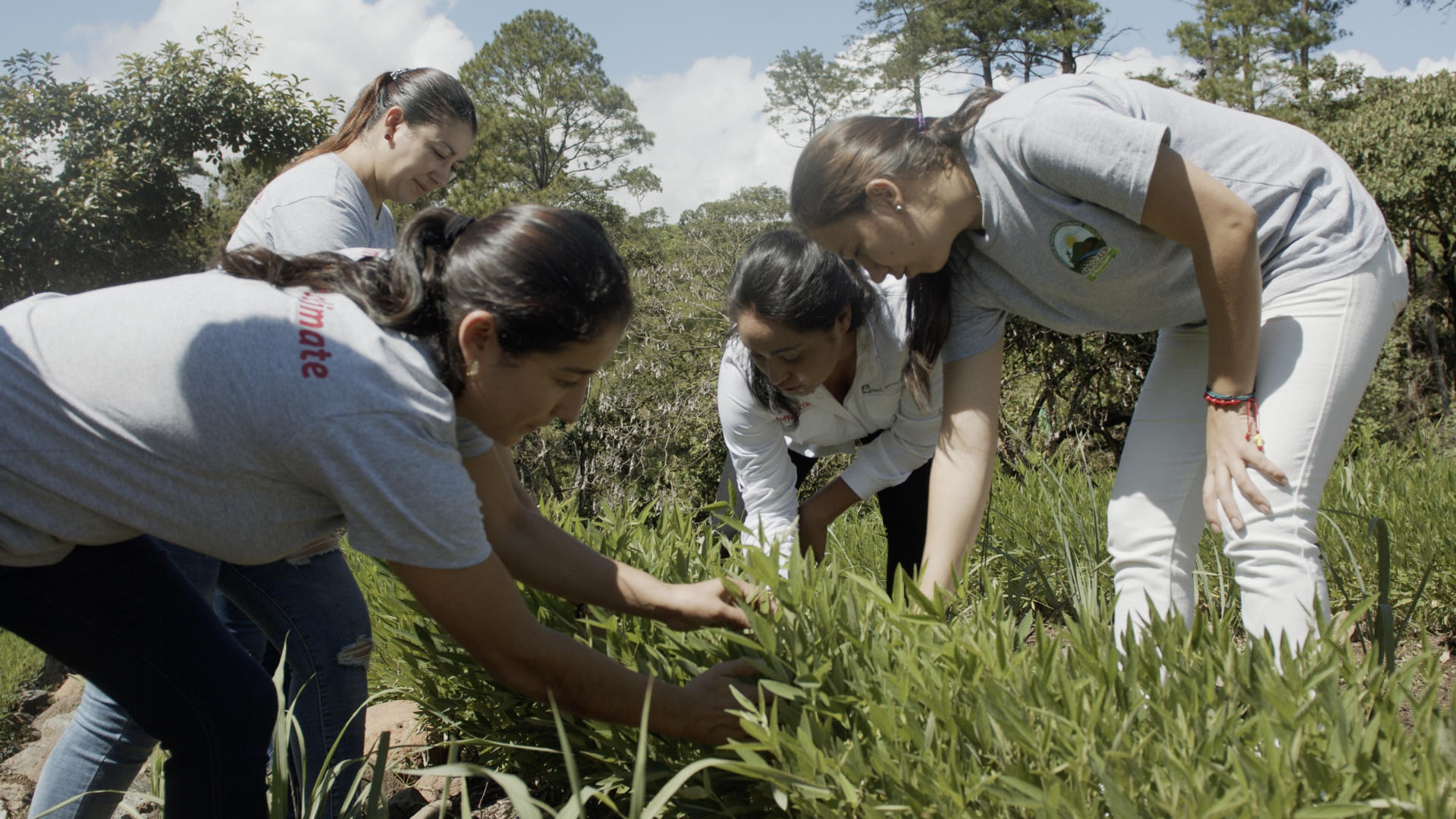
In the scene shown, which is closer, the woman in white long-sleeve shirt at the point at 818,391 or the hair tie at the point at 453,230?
the hair tie at the point at 453,230

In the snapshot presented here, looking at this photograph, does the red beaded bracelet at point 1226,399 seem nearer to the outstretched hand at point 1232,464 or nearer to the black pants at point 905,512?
the outstretched hand at point 1232,464

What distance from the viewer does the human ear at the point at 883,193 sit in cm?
183

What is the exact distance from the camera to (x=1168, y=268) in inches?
68.9

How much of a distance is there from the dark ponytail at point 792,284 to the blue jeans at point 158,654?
1.33 meters

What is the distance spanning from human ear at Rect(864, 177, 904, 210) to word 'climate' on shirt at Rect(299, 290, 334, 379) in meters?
1.03

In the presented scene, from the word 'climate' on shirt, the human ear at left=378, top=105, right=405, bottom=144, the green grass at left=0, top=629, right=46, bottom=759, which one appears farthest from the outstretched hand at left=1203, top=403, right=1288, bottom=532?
the green grass at left=0, top=629, right=46, bottom=759

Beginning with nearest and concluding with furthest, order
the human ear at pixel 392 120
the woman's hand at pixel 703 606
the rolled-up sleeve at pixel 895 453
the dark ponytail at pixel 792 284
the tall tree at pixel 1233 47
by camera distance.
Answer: the woman's hand at pixel 703 606
the dark ponytail at pixel 792 284
the human ear at pixel 392 120
the rolled-up sleeve at pixel 895 453
the tall tree at pixel 1233 47

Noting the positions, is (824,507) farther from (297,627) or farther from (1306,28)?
(1306,28)

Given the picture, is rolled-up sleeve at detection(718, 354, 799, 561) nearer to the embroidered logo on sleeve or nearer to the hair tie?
the embroidered logo on sleeve

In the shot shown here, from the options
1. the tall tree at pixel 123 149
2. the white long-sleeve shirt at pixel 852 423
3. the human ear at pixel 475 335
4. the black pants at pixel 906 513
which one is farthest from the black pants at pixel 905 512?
the tall tree at pixel 123 149

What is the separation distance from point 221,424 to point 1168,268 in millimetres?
1581

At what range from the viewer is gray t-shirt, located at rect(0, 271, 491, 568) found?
3.88 ft

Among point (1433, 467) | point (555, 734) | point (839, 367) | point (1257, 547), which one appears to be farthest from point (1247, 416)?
point (1433, 467)

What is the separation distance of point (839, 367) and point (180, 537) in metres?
1.69
